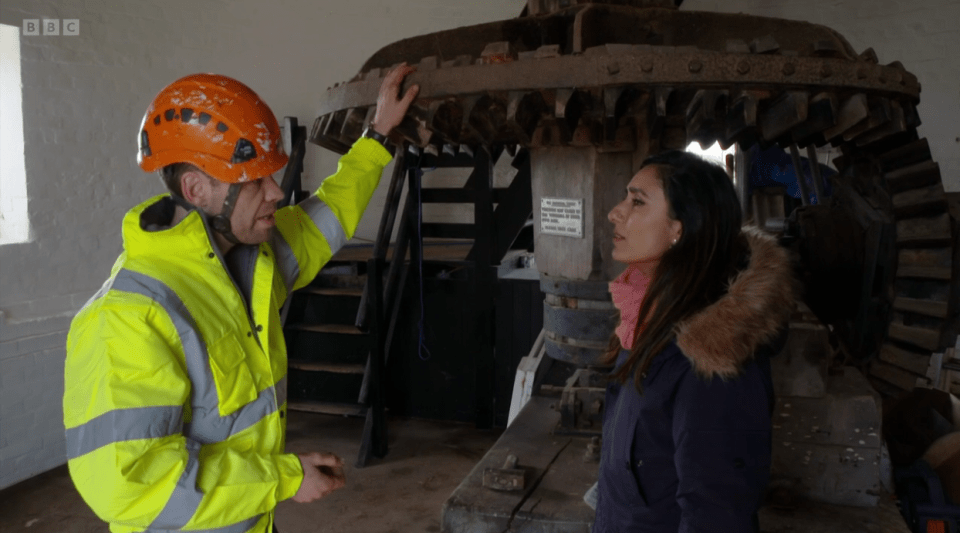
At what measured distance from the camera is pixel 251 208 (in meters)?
1.67

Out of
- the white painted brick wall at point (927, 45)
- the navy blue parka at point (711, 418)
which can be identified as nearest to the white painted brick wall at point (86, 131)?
the white painted brick wall at point (927, 45)

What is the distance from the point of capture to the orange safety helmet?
160 cm

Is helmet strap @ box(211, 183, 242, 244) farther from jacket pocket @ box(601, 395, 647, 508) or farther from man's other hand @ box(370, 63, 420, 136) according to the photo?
jacket pocket @ box(601, 395, 647, 508)

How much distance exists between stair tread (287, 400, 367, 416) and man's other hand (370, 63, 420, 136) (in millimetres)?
3877

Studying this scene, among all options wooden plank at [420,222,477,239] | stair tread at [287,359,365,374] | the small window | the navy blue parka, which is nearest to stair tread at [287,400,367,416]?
stair tread at [287,359,365,374]

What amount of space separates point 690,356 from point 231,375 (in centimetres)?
95

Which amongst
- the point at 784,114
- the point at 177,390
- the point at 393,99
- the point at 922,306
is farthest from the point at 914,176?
the point at 177,390

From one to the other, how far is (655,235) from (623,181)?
724 mm

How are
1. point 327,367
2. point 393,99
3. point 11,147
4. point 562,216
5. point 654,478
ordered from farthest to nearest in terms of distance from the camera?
point 327,367 < point 11,147 < point 562,216 < point 393,99 < point 654,478

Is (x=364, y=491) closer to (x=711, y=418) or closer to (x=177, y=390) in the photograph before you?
(x=177, y=390)

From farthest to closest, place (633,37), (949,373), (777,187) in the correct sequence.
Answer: (777,187), (949,373), (633,37)

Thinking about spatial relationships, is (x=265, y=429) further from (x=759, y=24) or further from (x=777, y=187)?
(x=777, y=187)

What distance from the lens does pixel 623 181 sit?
2.25 metres

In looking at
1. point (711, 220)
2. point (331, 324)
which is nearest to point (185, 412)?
point (711, 220)
